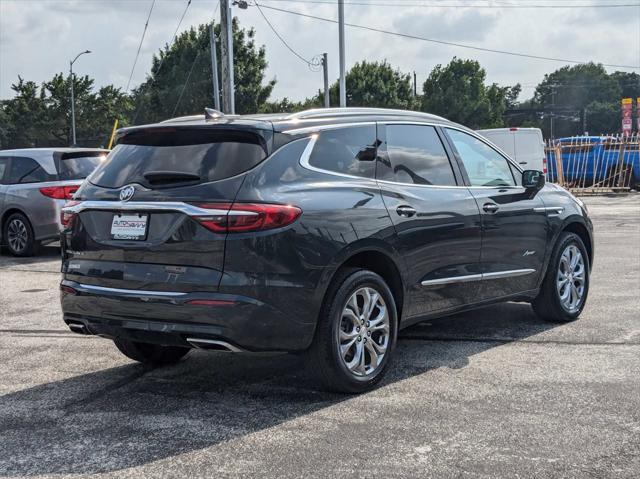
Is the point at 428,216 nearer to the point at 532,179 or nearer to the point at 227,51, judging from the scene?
the point at 532,179

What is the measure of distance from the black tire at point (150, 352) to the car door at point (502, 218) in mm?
2312

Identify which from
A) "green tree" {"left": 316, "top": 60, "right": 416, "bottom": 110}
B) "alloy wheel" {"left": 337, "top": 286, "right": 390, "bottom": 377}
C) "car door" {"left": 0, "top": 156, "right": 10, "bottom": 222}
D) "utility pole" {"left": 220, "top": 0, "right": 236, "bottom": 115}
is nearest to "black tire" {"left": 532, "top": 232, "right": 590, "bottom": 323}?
"alloy wheel" {"left": 337, "top": 286, "right": 390, "bottom": 377}

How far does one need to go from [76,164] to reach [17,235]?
146 centimetres

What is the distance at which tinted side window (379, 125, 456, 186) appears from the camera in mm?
5715

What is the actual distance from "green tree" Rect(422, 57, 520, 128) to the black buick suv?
6757 centimetres

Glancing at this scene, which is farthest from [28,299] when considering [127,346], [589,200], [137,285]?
[589,200]

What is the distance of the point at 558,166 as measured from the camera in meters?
32.0

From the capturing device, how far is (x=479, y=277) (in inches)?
246

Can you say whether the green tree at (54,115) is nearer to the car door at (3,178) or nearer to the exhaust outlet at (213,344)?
the car door at (3,178)

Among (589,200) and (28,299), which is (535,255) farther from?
(589,200)

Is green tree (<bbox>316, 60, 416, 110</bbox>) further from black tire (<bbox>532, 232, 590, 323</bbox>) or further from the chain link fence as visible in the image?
black tire (<bbox>532, 232, 590, 323</bbox>)

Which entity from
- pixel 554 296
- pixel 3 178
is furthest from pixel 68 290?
pixel 3 178

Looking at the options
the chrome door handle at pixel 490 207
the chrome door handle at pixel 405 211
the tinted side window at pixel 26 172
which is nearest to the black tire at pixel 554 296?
the chrome door handle at pixel 490 207

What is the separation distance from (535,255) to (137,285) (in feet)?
11.4
